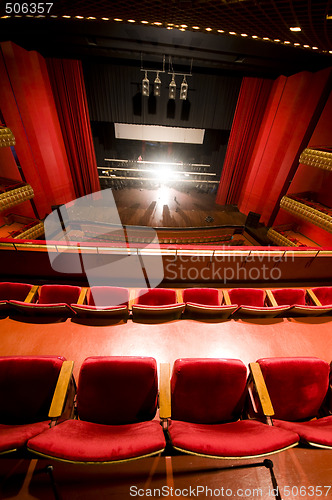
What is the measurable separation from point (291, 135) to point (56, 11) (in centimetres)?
559

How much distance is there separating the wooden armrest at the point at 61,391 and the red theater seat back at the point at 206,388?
27.7 inches

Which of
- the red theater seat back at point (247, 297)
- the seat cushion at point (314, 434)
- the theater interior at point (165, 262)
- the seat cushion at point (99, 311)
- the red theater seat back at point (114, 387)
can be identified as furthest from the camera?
the red theater seat back at point (247, 297)

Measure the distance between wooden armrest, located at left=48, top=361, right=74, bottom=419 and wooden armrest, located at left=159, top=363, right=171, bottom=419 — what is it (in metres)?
0.61

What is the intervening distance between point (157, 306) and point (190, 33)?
536 cm

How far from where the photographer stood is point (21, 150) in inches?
208

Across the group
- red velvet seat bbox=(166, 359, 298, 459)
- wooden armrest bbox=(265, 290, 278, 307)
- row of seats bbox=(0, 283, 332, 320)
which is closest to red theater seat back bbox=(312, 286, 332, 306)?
row of seats bbox=(0, 283, 332, 320)

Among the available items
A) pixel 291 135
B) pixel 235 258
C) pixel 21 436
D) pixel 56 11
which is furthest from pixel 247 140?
pixel 21 436

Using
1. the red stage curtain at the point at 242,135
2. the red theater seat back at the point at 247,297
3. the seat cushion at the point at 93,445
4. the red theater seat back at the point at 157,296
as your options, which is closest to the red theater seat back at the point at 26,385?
the seat cushion at the point at 93,445

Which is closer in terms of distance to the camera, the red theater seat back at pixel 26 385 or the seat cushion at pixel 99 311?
the red theater seat back at pixel 26 385

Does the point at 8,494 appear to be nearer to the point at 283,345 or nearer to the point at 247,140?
the point at 283,345

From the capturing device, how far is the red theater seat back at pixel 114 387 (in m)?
1.44

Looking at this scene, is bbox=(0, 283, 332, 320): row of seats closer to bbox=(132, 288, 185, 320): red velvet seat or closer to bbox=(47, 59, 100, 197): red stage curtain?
bbox=(132, 288, 185, 320): red velvet seat

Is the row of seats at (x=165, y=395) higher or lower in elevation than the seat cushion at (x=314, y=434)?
lower

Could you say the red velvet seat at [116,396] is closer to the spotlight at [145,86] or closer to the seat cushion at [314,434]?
the seat cushion at [314,434]
